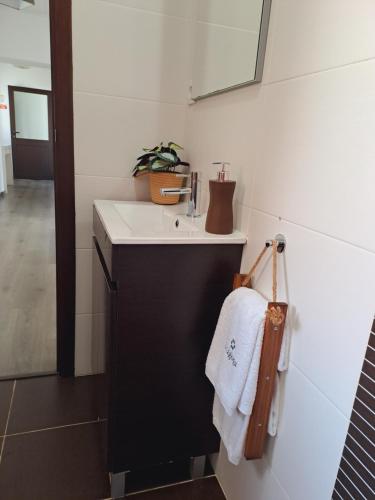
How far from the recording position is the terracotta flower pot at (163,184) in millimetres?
1652

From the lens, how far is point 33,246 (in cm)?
391

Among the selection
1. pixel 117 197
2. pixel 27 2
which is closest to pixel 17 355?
pixel 117 197

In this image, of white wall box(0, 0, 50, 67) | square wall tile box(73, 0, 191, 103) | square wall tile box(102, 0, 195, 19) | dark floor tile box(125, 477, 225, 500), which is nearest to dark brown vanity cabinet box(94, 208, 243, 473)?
dark floor tile box(125, 477, 225, 500)

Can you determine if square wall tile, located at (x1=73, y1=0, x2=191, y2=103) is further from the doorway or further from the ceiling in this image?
the ceiling

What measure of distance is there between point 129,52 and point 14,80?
7.10 meters

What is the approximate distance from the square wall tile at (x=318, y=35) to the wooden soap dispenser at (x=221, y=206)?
1.11 ft

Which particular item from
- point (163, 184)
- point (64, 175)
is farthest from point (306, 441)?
point (64, 175)

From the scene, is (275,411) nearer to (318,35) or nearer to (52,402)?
(318,35)

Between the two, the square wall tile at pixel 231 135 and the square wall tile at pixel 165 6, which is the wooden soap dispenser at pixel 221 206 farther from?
the square wall tile at pixel 165 6

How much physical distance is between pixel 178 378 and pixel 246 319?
16.9 inches

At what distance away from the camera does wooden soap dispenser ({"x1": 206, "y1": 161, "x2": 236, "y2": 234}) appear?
1.18 metres

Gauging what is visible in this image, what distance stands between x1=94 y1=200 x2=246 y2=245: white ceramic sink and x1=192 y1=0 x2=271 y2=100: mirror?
0.51 metres

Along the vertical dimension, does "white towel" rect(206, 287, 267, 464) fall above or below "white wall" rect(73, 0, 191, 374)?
below

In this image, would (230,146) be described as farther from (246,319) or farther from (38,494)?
(38,494)
